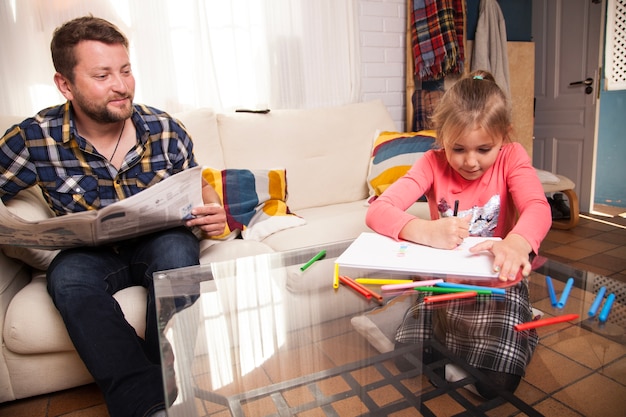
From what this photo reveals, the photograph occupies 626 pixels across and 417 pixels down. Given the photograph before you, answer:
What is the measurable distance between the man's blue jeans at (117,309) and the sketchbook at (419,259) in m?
0.44

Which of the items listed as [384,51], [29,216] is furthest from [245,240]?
[384,51]

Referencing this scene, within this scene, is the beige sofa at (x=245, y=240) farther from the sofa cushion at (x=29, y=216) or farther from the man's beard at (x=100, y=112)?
the man's beard at (x=100, y=112)

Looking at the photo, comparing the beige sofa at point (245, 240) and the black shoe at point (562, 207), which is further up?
the beige sofa at point (245, 240)

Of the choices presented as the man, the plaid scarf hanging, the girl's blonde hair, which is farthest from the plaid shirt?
the plaid scarf hanging

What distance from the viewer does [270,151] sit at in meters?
1.94

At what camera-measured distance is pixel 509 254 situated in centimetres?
83

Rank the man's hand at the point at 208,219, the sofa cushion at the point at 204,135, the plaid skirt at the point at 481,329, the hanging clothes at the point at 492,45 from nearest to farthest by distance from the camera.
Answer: the plaid skirt at the point at 481,329
the man's hand at the point at 208,219
the sofa cushion at the point at 204,135
the hanging clothes at the point at 492,45

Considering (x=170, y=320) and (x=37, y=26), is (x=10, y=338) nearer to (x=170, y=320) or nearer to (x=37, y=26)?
(x=170, y=320)

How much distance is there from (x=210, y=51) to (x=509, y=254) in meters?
1.72

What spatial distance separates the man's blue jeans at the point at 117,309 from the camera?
870mm

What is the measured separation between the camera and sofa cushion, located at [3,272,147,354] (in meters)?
1.13

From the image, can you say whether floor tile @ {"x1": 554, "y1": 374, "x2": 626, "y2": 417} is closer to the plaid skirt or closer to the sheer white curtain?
the plaid skirt

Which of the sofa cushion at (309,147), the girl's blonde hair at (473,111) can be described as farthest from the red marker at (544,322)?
the sofa cushion at (309,147)

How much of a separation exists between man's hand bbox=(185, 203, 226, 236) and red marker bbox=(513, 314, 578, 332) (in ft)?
2.75
